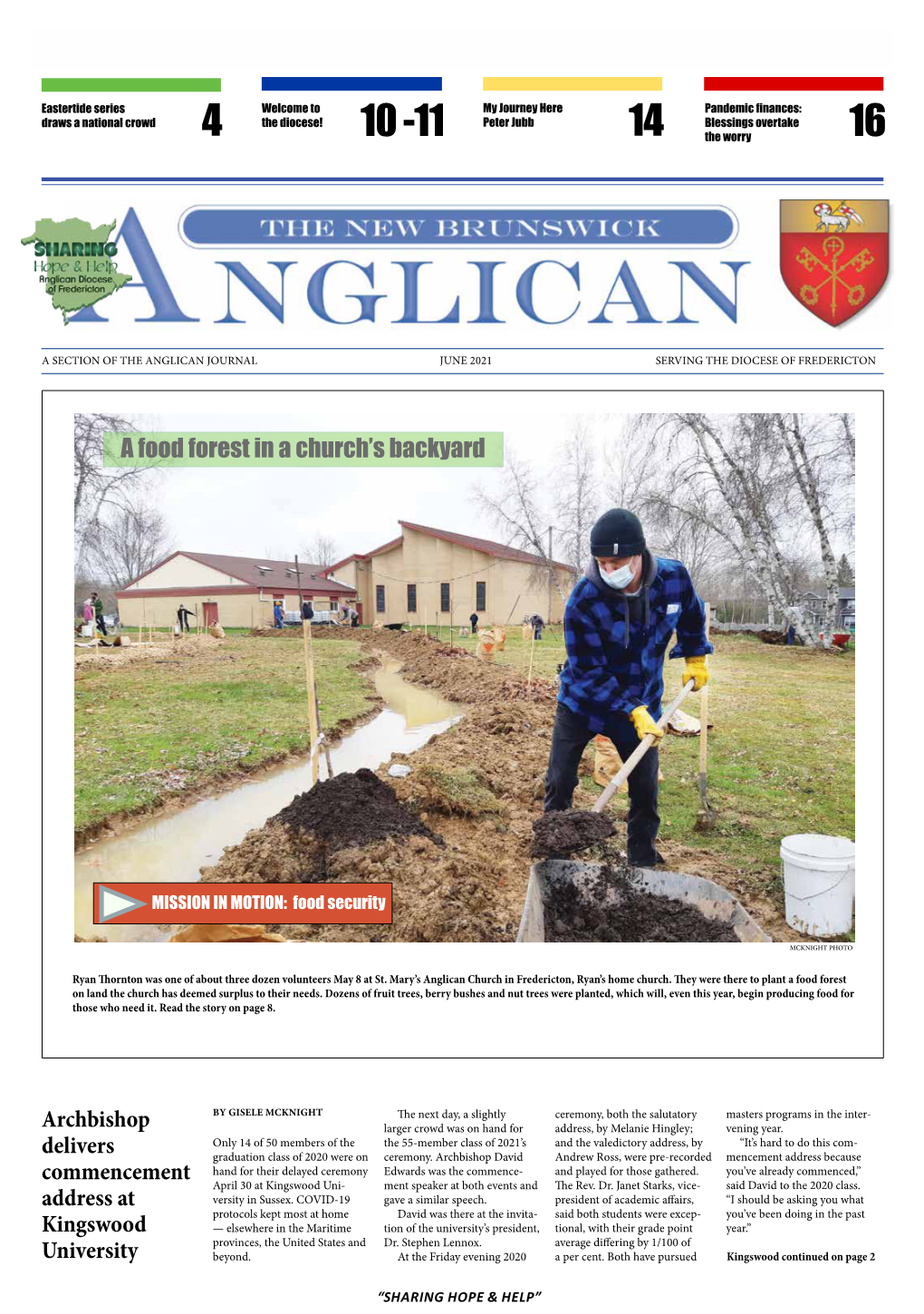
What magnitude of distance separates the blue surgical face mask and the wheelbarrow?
161cm

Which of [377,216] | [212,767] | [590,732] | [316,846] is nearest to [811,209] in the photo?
[377,216]

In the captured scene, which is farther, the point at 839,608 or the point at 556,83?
the point at 839,608

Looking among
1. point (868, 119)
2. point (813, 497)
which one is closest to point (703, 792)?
point (813, 497)

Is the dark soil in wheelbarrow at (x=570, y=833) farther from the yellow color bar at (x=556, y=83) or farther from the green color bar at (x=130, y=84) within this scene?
the green color bar at (x=130, y=84)

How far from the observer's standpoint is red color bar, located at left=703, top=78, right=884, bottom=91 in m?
2.63

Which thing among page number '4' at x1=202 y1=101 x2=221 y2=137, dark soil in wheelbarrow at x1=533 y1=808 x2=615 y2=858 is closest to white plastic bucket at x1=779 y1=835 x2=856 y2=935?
dark soil in wheelbarrow at x1=533 y1=808 x2=615 y2=858

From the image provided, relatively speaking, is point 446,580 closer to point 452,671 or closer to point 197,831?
point 452,671

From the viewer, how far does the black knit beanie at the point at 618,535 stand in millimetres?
2836

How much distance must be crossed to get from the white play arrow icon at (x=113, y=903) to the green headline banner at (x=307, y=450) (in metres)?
2.40

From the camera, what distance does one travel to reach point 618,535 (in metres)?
2.83

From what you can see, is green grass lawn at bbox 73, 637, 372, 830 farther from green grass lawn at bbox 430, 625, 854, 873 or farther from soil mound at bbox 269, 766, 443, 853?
green grass lawn at bbox 430, 625, 854, 873

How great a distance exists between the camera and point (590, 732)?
134 inches

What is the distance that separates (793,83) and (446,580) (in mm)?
4044
